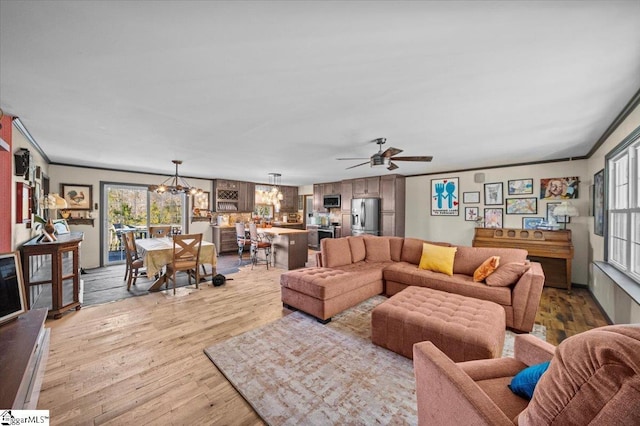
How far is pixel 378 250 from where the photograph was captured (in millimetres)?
4543

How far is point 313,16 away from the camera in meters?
1.29

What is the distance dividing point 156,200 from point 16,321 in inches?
233

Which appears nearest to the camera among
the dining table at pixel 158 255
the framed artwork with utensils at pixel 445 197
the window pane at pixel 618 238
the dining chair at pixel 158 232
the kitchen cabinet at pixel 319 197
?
the window pane at pixel 618 238

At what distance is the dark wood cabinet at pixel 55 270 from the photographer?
298cm

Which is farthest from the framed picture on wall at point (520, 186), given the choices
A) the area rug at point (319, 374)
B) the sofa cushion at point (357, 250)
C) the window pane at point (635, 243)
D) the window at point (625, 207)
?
the sofa cushion at point (357, 250)

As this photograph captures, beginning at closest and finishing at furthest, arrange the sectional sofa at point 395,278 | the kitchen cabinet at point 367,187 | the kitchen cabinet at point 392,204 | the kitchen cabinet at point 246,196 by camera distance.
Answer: the sectional sofa at point 395,278, the kitchen cabinet at point 392,204, the kitchen cabinet at point 367,187, the kitchen cabinet at point 246,196

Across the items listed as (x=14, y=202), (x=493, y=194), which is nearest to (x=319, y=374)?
(x=14, y=202)

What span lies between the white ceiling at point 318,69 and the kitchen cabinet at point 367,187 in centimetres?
359

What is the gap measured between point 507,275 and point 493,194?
125 inches

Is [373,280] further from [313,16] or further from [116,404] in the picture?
[313,16]

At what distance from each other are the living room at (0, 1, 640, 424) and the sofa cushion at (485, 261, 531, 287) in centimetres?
79

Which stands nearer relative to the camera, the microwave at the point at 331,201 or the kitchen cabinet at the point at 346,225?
the kitchen cabinet at the point at 346,225

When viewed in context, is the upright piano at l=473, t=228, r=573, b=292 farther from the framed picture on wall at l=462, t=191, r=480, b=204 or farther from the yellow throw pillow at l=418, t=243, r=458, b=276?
the yellow throw pillow at l=418, t=243, r=458, b=276

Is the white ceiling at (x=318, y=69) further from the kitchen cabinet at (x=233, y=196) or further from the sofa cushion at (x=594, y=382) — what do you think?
the kitchen cabinet at (x=233, y=196)
